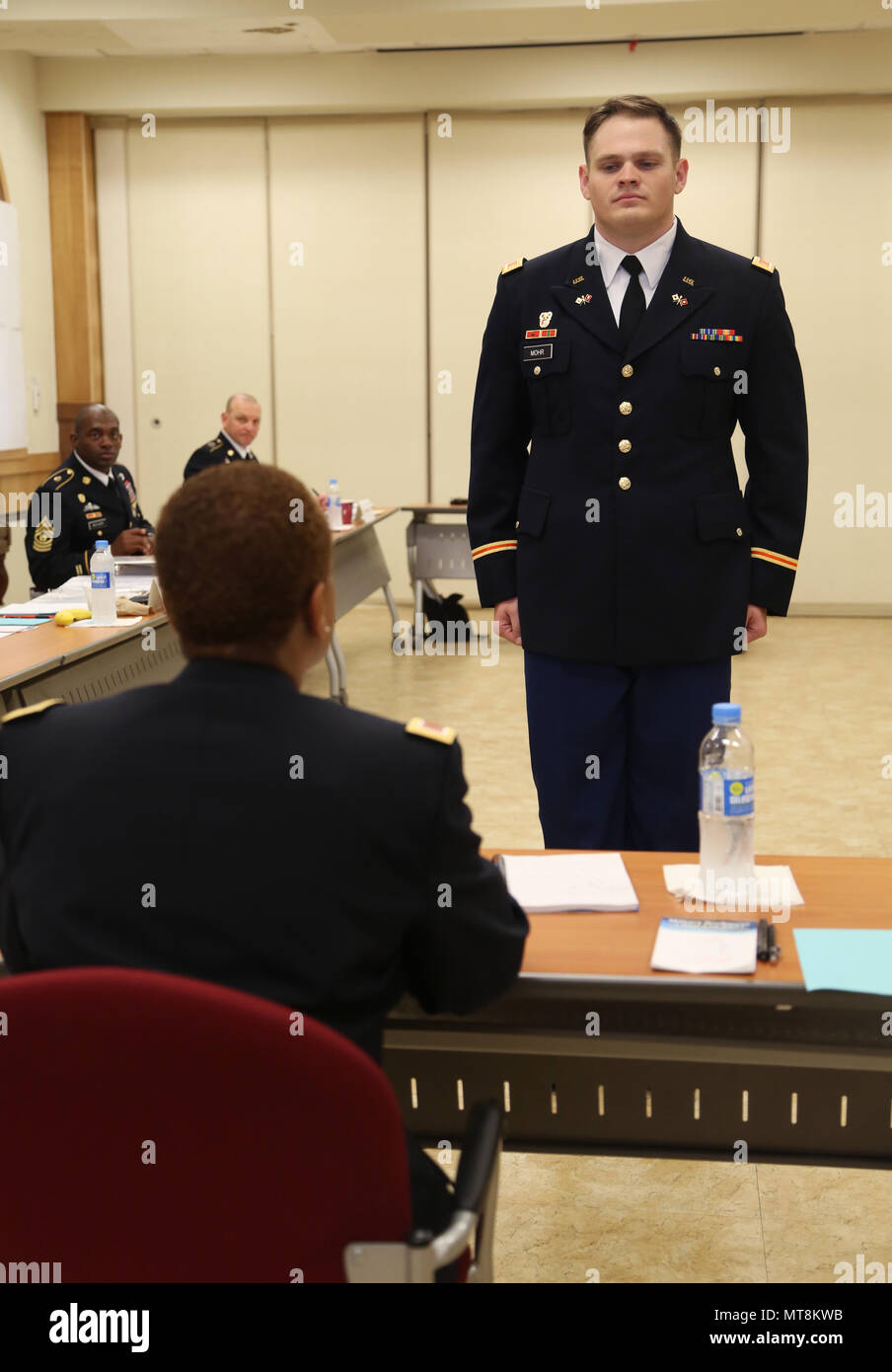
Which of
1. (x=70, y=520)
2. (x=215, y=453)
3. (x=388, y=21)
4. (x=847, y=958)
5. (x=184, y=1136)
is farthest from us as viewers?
(x=388, y=21)

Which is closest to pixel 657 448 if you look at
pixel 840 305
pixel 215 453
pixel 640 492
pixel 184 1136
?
pixel 640 492

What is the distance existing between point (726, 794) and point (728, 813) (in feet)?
0.08

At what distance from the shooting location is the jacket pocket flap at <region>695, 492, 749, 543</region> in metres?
2.27

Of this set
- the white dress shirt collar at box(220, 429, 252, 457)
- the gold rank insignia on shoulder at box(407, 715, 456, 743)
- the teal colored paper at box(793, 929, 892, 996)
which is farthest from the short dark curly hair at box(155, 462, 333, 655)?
the white dress shirt collar at box(220, 429, 252, 457)

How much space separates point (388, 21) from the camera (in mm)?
7086

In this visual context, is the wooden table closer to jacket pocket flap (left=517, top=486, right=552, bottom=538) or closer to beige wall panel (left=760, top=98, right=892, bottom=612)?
jacket pocket flap (left=517, top=486, right=552, bottom=538)

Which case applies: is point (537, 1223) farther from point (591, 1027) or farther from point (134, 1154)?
point (134, 1154)

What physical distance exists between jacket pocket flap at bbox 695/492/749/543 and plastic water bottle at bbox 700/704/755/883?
61 centimetres

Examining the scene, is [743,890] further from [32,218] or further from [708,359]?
[32,218]

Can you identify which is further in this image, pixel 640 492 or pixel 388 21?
pixel 388 21

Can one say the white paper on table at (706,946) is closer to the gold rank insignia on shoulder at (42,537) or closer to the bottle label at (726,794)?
the bottle label at (726,794)

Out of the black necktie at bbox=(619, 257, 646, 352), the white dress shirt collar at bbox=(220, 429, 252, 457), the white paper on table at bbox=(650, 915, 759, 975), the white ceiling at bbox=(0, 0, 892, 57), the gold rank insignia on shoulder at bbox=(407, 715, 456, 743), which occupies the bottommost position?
the white paper on table at bbox=(650, 915, 759, 975)

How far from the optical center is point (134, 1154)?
93cm

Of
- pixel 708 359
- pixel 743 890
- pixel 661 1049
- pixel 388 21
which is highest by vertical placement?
pixel 388 21
